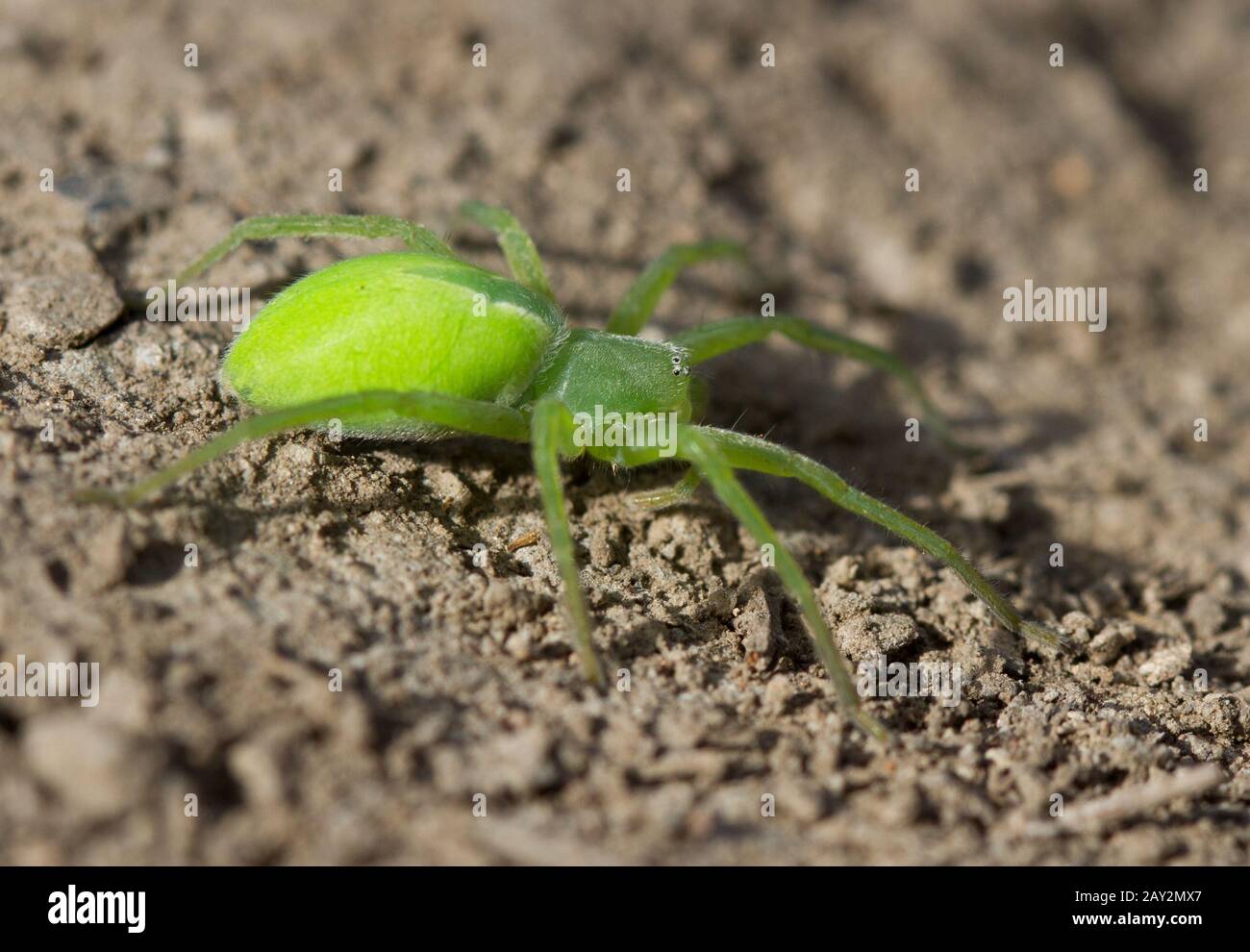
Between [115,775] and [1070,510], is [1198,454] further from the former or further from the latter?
[115,775]

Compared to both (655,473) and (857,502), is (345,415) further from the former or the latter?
(857,502)

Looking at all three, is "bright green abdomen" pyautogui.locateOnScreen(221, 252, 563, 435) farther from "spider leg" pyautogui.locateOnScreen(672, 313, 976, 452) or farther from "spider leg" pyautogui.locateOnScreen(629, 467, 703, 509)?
"spider leg" pyautogui.locateOnScreen(672, 313, 976, 452)

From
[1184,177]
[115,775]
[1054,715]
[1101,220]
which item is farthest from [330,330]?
[1184,177]

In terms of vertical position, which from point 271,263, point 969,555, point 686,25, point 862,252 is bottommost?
point 969,555

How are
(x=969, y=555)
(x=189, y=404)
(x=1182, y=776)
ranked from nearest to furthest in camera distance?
1. (x=1182, y=776)
2. (x=189, y=404)
3. (x=969, y=555)

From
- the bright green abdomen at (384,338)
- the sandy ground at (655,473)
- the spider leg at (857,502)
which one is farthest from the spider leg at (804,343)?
the bright green abdomen at (384,338)

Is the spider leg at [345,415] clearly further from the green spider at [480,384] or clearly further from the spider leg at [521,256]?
the spider leg at [521,256]

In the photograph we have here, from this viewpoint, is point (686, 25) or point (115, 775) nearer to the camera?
point (115, 775)
